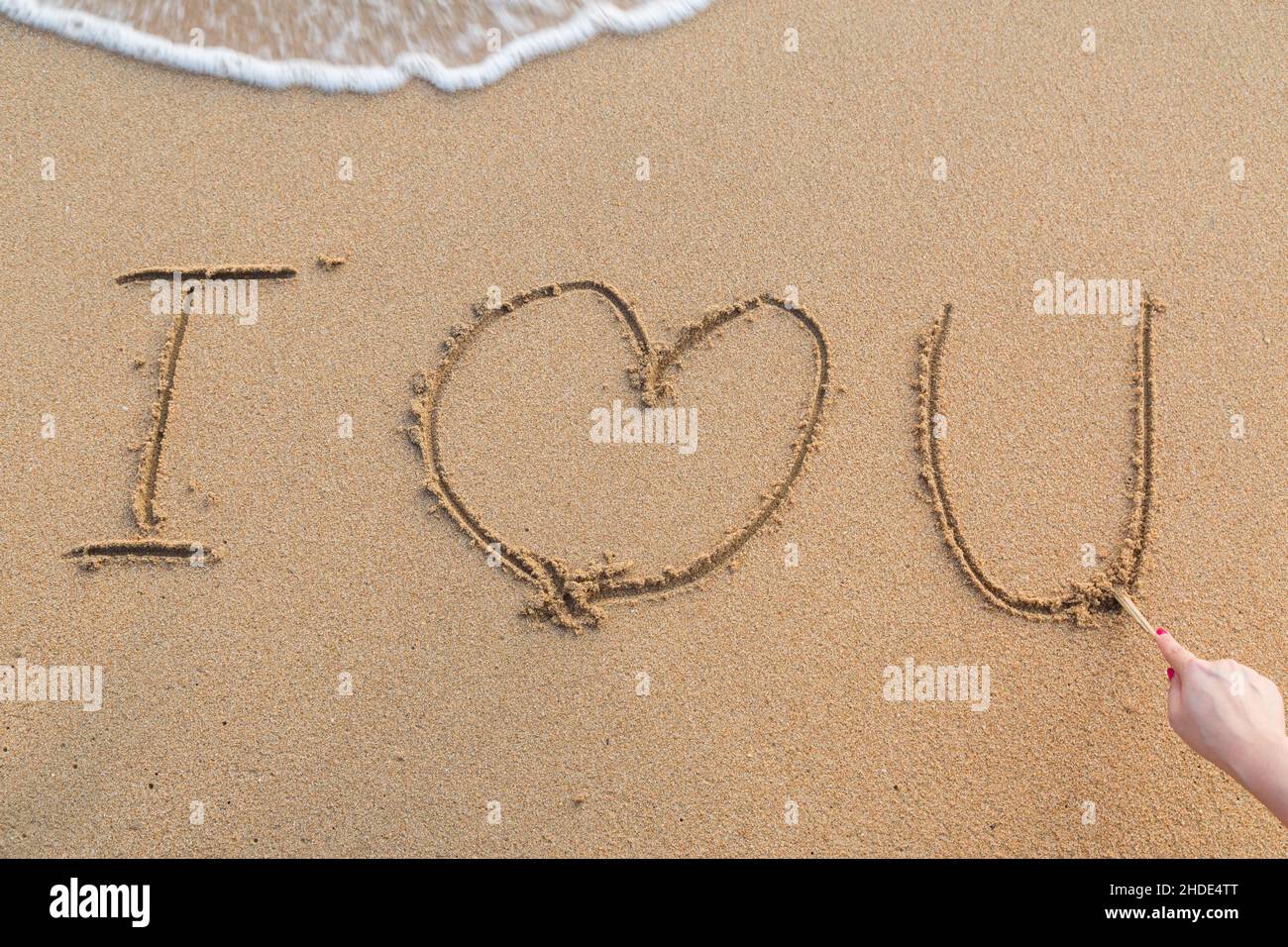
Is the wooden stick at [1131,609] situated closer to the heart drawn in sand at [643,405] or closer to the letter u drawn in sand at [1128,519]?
the letter u drawn in sand at [1128,519]

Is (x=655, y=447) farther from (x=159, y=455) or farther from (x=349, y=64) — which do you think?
(x=349, y=64)

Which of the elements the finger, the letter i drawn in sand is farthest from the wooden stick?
the letter i drawn in sand

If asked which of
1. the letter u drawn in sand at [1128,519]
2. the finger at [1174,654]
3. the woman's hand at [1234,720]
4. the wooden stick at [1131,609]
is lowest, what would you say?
the woman's hand at [1234,720]

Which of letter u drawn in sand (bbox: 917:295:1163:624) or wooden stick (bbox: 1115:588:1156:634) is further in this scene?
letter u drawn in sand (bbox: 917:295:1163:624)

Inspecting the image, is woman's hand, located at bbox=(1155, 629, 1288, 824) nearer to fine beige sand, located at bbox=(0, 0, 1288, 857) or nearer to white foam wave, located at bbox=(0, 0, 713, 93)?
fine beige sand, located at bbox=(0, 0, 1288, 857)

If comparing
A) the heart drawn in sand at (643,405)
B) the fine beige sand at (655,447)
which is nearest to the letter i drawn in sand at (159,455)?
the fine beige sand at (655,447)

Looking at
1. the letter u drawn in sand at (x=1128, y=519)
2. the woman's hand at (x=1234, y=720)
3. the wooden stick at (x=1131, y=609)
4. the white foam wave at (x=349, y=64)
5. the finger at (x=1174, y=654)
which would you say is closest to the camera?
the woman's hand at (x=1234, y=720)

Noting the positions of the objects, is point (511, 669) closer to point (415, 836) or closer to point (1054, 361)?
point (415, 836)
